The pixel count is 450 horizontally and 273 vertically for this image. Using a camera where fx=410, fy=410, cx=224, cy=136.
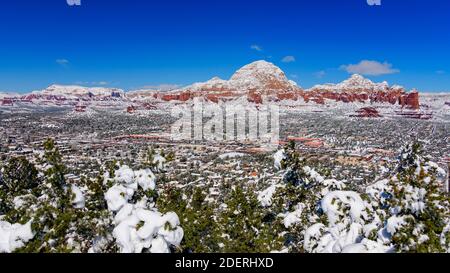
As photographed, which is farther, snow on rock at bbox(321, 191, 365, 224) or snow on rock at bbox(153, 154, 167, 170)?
snow on rock at bbox(153, 154, 167, 170)

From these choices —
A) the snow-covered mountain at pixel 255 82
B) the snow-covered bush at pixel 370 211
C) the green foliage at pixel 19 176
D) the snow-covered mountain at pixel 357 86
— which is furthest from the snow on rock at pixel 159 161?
the snow-covered mountain at pixel 357 86

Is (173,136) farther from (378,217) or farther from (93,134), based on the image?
(378,217)

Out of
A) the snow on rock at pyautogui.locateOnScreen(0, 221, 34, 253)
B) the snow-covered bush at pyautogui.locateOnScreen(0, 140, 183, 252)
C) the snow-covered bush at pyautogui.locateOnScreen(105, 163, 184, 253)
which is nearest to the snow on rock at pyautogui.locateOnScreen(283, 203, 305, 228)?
the snow-covered bush at pyautogui.locateOnScreen(0, 140, 183, 252)

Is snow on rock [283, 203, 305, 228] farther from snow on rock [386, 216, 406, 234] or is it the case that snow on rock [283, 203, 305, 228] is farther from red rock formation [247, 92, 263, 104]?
red rock formation [247, 92, 263, 104]

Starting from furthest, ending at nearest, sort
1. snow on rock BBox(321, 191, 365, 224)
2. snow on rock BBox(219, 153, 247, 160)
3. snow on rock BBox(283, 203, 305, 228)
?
1. snow on rock BBox(219, 153, 247, 160)
2. snow on rock BBox(283, 203, 305, 228)
3. snow on rock BBox(321, 191, 365, 224)

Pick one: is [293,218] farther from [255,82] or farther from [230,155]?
[255,82]

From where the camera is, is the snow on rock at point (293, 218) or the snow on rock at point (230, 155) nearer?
the snow on rock at point (293, 218)

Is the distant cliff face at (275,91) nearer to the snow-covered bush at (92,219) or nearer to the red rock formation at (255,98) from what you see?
the red rock formation at (255,98)
